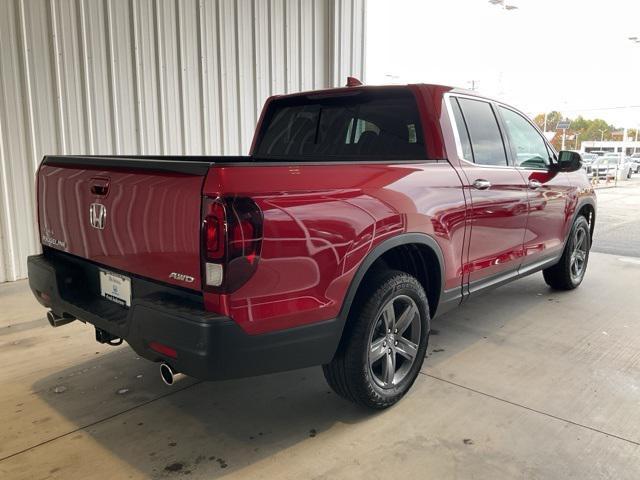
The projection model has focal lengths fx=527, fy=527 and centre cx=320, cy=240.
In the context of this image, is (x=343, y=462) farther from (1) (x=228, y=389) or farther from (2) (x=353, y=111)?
(2) (x=353, y=111)

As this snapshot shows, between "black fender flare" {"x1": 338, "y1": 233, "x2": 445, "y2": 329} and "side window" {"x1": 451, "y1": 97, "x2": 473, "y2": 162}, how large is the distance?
77cm

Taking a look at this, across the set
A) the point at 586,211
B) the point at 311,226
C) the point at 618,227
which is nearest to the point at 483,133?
the point at 311,226

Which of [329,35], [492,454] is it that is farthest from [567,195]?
[329,35]

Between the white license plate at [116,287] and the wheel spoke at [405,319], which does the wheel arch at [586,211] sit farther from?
the white license plate at [116,287]

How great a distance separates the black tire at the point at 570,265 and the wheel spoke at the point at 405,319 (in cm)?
287

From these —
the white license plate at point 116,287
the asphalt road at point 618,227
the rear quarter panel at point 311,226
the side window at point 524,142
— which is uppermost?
the side window at point 524,142

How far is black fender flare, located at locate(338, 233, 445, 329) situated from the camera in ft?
8.30

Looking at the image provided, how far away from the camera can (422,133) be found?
11.0 feet

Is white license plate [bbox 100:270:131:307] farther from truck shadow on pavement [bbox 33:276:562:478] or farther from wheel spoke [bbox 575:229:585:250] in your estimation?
wheel spoke [bbox 575:229:585:250]

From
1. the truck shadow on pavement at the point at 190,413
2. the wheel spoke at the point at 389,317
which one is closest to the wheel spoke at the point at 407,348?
the wheel spoke at the point at 389,317

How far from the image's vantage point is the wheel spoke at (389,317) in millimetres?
2865

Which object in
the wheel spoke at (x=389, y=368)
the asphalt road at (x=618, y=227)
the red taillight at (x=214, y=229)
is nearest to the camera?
the red taillight at (x=214, y=229)

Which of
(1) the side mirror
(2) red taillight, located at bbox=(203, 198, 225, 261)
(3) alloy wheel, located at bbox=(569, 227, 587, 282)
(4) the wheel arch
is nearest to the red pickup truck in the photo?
(2) red taillight, located at bbox=(203, 198, 225, 261)

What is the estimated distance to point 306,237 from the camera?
7.48 feet
